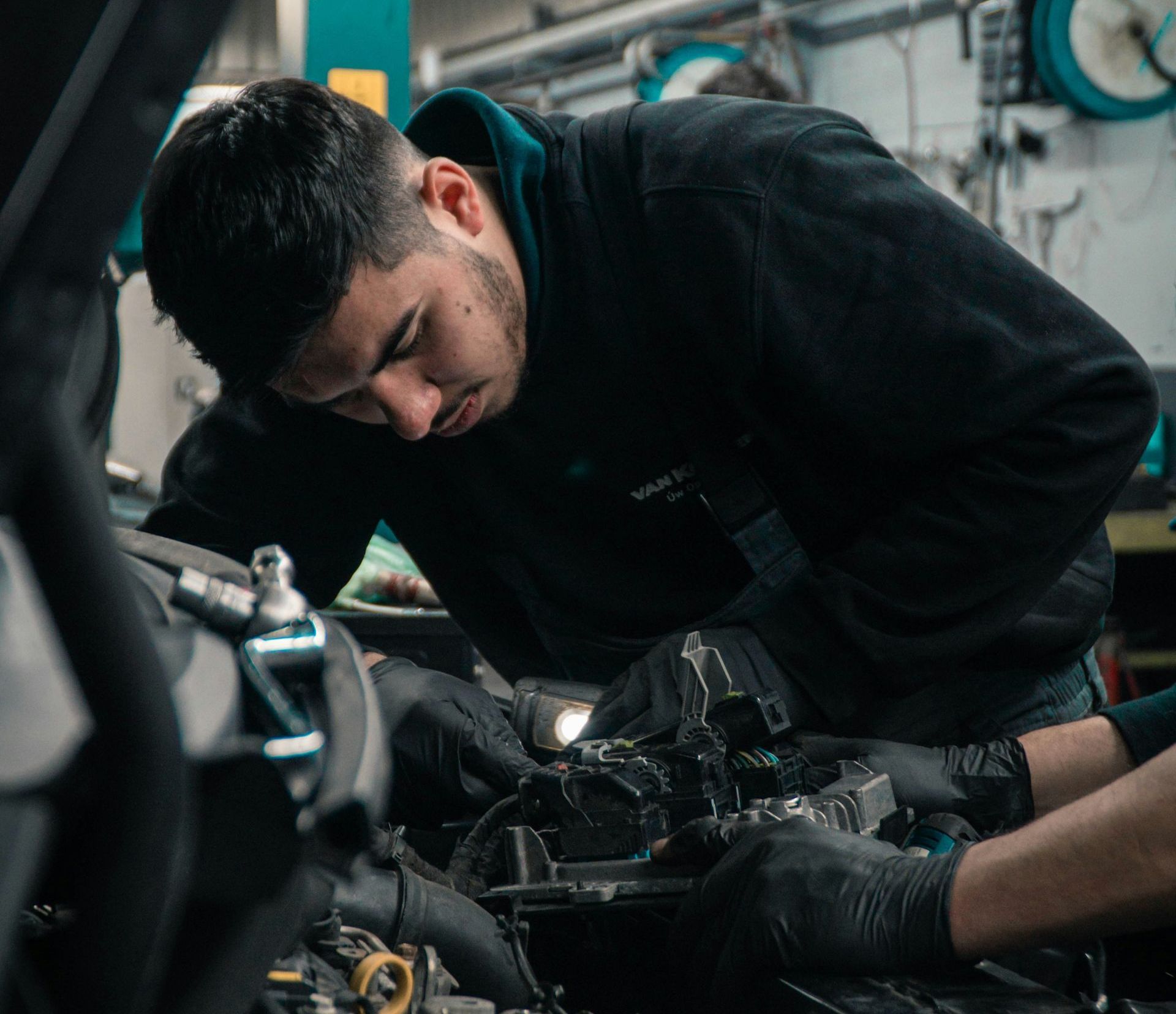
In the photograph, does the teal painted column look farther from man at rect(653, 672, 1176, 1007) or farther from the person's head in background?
man at rect(653, 672, 1176, 1007)

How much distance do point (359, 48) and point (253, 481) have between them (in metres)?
1.60

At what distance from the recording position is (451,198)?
1.42m

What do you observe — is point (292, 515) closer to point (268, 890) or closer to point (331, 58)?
point (268, 890)

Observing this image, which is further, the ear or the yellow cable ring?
the ear

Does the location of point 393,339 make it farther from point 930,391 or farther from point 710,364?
point 930,391

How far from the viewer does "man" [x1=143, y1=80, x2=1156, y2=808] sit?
1.24 m

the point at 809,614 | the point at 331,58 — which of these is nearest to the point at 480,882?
the point at 809,614

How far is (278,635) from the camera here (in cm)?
54

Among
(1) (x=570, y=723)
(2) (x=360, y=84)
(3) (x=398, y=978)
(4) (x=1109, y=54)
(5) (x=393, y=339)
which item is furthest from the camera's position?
(4) (x=1109, y=54)

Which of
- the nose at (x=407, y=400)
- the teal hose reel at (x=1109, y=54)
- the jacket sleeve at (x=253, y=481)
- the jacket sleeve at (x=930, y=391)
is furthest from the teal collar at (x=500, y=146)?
the teal hose reel at (x=1109, y=54)

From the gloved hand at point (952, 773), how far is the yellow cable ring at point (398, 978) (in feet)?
2.10

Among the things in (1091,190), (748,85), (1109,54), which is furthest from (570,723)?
(1091,190)

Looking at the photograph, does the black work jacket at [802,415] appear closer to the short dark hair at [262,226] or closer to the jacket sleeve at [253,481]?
the jacket sleeve at [253,481]

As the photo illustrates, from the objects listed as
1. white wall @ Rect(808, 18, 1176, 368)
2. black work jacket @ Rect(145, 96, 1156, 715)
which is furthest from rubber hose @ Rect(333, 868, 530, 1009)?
white wall @ Rect(808, 18, 1176, 368)
